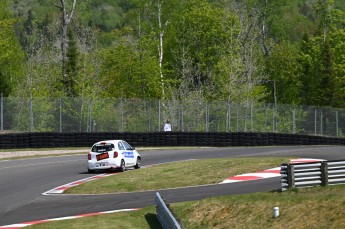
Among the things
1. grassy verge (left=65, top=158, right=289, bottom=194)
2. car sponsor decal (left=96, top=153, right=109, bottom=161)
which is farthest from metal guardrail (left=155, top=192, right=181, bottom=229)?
car sponsor decal (left=96, top=153, right=109, bottom=161)

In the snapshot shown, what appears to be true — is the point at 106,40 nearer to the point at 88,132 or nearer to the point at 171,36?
the point at 171,36

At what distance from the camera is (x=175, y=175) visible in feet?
90.1

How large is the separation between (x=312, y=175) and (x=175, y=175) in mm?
9534

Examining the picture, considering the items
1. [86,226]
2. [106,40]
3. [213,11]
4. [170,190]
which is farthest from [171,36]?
[106,40]

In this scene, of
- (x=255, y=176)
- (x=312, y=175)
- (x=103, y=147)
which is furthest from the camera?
(x=103, y=147)

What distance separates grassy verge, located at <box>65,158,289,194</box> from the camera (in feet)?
83.0

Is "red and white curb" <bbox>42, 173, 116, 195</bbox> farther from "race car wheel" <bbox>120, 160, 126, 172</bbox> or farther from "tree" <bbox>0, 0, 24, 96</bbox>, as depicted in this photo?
"tree" <bbox>0, 0, 24, 96</bbox>

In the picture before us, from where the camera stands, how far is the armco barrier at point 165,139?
1773 inches

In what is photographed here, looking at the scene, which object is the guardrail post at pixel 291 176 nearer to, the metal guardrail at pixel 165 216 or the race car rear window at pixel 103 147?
the metal guardrail at pixel 165 216

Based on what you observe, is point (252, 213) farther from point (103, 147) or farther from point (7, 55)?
point (7, 55)

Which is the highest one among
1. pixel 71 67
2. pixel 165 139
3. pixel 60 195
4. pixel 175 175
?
pixel 71 67

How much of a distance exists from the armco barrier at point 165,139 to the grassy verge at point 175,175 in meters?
15.5

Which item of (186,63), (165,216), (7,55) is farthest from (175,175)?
(186,63)

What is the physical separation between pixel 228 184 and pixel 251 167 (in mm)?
3980
